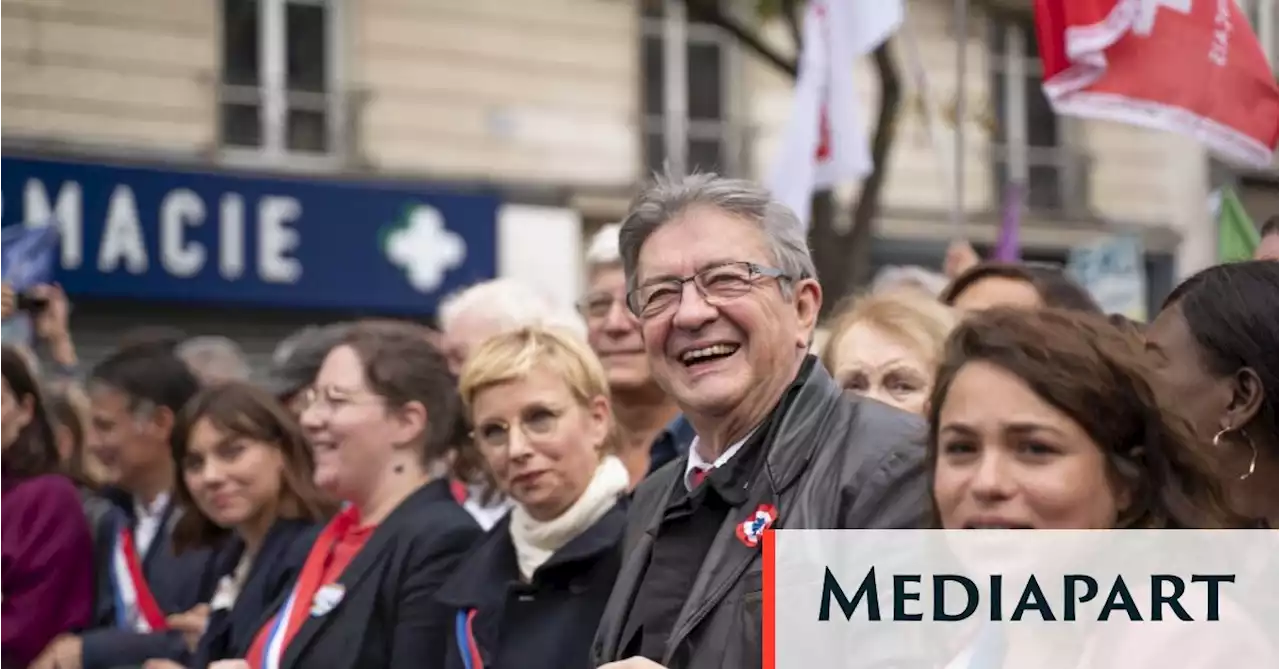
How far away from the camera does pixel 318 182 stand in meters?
14.1

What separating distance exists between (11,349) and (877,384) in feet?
8.28

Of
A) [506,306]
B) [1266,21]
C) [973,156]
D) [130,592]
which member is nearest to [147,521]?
[130,592]

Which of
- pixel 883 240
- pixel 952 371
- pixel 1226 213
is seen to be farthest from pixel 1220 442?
pixel 883 240

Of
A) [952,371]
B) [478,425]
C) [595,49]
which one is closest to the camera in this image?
[952,371]

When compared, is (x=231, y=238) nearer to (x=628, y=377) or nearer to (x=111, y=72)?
(x=111, y=72)

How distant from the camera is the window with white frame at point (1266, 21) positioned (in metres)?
17.4

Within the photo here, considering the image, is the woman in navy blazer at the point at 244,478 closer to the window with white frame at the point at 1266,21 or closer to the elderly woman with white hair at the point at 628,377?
the elderly woman with white hair at the point at 628,377

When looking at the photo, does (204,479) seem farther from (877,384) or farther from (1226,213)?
(1226,213)

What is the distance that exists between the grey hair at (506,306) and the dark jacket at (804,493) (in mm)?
2062

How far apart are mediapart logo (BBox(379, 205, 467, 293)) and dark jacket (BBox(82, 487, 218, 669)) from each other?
28.1 ft

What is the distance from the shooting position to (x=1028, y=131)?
57.3 ft

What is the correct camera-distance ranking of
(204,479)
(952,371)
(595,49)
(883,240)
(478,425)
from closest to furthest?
(952,371), (478,425), (204,479), (595,49), (883,240)

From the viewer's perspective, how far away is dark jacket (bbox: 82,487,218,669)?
480cm

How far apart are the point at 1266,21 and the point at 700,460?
642 inches
